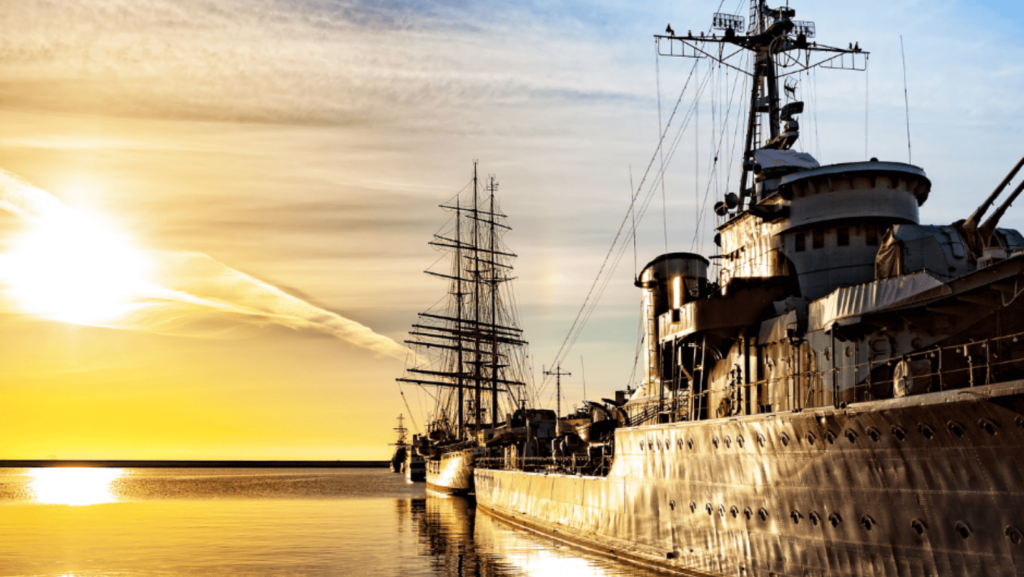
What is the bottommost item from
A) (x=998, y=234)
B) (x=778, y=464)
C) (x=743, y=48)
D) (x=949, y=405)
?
(x=778, y=464)

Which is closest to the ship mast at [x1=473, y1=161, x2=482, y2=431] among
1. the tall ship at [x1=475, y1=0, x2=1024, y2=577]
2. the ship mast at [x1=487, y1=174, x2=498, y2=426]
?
the ship mast at [x1=487, y1=174, x2=498, y2=426]

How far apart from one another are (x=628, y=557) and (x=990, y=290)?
1384 cm

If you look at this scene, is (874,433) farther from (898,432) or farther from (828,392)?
(828,392)

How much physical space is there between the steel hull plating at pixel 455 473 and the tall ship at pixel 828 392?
38.8 m

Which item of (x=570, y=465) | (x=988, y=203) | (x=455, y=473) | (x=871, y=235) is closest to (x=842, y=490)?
(x=988, y=203)

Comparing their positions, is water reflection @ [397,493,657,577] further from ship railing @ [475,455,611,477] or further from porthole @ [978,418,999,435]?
porthole @ [978,418,999,435]

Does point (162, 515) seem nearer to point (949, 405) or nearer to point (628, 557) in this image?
point (628, 557)

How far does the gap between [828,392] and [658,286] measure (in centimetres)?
1412

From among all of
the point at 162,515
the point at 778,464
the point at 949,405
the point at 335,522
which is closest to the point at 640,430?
the point at 778,464

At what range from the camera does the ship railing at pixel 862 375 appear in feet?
45.3

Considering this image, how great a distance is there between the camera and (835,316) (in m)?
17.9

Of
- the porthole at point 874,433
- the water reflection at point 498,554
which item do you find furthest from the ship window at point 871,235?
the water reflection at point 498,554

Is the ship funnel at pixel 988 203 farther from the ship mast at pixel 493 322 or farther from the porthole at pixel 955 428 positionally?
the ship mast at pixel 493 322

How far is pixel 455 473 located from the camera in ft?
237
